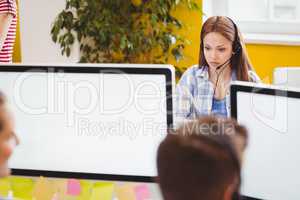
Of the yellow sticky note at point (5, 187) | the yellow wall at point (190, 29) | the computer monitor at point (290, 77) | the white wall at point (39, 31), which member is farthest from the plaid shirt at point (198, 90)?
the white wall at point (39, 31)

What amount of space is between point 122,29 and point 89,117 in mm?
2063

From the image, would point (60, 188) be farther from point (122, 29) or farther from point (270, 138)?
point (122, 29)

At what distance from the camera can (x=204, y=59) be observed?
2.44m

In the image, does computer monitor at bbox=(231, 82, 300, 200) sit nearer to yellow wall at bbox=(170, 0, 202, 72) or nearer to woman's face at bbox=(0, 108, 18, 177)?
woman's face at bbox=(0, 108, 18, 177)

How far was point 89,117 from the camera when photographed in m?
1.59

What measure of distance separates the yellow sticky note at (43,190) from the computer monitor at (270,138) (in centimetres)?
54

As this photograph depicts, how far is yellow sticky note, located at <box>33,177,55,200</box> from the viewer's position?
161cm

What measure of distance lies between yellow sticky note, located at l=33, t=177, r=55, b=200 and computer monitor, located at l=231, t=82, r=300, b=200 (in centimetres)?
54

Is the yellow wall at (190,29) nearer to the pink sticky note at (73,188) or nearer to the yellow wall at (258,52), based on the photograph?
the yellow wall at (258,52)

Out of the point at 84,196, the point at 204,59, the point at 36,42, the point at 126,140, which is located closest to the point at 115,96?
the point at 126,140

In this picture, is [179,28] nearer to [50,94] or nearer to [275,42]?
[275,42]

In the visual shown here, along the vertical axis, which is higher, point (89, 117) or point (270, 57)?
point (270, 57)

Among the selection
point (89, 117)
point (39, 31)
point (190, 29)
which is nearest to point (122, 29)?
point (190, 29)

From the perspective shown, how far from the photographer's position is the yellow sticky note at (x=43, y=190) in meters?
1.61
